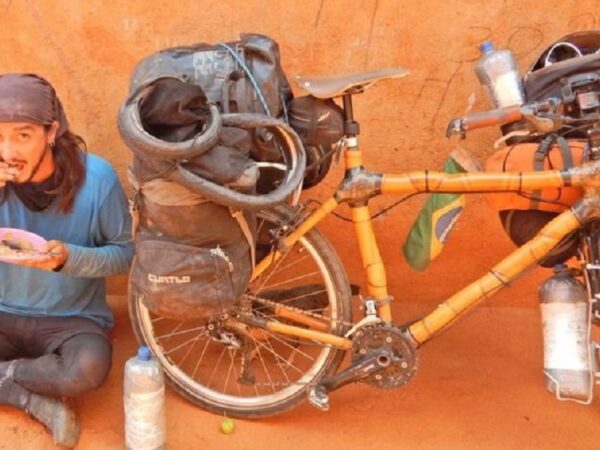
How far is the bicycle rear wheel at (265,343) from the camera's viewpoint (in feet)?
9.78

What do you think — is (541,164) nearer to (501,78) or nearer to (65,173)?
(501,78)

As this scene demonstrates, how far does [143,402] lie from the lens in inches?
112

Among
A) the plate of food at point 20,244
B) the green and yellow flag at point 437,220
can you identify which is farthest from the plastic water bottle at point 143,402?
the green and yellow flag at point 437,220

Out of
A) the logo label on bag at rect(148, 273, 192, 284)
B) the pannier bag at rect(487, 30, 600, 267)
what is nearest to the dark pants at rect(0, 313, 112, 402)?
the logo label on bag at rect(148, 273, 192, 284)

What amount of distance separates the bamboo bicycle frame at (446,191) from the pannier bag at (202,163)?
25 cm

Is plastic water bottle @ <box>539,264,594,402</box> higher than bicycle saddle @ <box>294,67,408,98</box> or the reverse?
the reverse

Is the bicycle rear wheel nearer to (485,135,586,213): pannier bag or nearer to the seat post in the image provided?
the seat post

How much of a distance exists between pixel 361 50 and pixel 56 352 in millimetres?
1779

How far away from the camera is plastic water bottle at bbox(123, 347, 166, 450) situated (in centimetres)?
283

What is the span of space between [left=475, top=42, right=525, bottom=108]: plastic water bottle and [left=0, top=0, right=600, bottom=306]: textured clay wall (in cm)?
44

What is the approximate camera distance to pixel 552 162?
2.70m

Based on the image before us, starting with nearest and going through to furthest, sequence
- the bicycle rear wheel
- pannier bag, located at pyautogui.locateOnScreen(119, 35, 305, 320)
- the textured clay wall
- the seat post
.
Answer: pannier bag, located at pyautogui.locateOnScreen(119, 35, 305, 320) < the seat post < the bicycle rear wheel < the textured clay wall

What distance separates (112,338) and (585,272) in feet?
6.86

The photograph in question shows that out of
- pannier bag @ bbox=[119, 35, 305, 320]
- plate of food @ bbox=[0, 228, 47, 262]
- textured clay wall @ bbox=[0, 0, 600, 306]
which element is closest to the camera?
pannier bag @ bbox=[119, 35, 305, 320]
